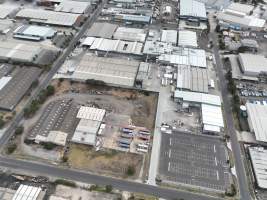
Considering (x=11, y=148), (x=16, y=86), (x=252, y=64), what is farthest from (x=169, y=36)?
(x=11, y=148)

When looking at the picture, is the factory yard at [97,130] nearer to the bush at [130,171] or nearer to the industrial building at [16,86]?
the bush at [130,171]

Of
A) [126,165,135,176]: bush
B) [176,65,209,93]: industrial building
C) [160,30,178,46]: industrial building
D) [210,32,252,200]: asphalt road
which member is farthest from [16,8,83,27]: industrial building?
[126,165,135,176]: bush

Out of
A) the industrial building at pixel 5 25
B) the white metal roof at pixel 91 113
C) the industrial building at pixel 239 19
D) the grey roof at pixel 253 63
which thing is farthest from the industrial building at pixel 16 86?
the industrial building at pixel 239 19

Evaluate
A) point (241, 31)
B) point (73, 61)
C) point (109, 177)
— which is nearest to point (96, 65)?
point (73, 61)

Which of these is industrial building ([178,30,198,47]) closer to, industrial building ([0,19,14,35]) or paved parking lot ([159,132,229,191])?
paved parking lot ([159,132,229,191])

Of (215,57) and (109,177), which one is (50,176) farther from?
(215,57)
